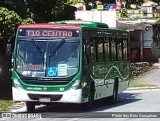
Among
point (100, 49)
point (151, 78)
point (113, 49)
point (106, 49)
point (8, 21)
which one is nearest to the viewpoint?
point (100, 49)

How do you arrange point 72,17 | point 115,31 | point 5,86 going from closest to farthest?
1. point 115,31
2. point 5,86
3. point 72,17

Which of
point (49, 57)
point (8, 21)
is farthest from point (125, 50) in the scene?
point (49, 57)

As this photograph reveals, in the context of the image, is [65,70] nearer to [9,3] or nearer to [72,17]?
[9,3]

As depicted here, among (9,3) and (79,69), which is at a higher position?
(9,3)

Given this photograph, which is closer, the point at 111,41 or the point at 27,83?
the point at 27,83

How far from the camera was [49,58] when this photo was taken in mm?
16562

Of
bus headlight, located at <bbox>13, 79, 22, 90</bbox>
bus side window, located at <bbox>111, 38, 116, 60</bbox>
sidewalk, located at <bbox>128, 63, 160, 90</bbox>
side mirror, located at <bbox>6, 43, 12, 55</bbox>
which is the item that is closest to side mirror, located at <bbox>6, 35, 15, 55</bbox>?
side mirror, located at <bbox>6, 43, 12, 55</bbox>

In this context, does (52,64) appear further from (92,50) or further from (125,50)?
(125,50)

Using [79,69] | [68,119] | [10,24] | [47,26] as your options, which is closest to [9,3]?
[10,24]

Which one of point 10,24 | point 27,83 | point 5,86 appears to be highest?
point 10,24

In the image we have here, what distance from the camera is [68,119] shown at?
1538 cm

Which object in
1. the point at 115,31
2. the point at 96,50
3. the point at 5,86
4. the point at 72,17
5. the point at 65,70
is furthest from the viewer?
the point at 72,17

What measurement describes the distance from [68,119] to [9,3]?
20.2 feet

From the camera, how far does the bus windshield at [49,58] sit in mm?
16472
